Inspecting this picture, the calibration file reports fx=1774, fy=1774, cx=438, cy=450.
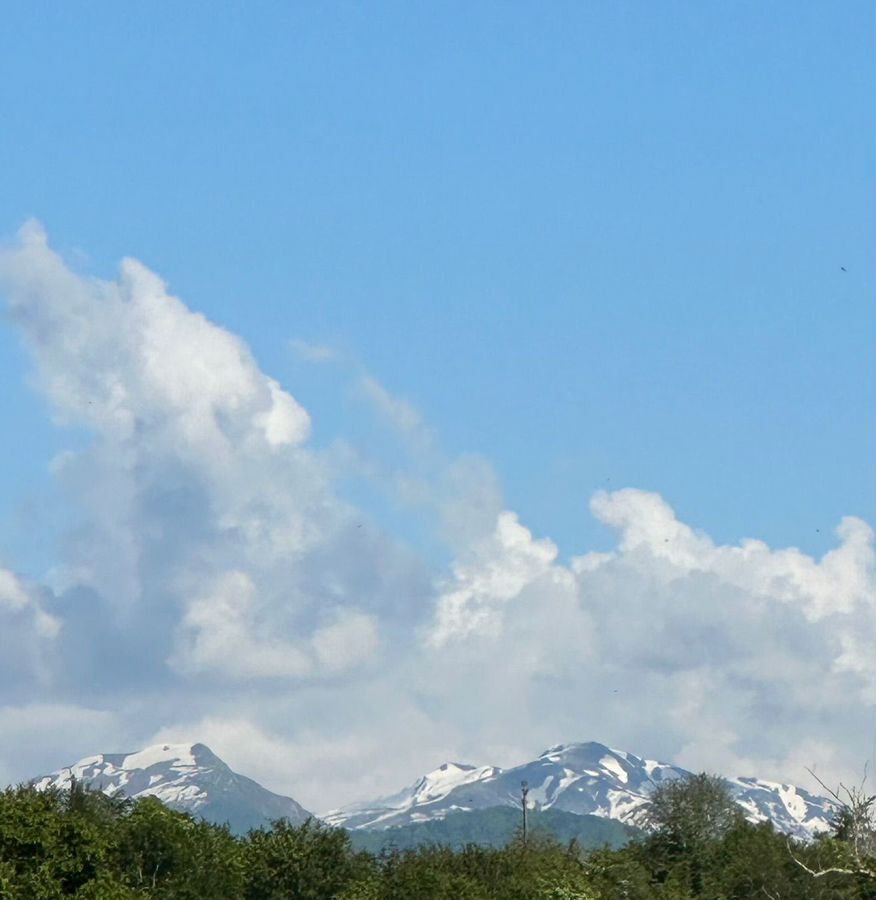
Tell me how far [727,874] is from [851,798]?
8857cm

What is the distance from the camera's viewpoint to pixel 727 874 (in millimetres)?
124125

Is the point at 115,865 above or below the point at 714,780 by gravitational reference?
below

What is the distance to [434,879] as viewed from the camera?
4240 inches

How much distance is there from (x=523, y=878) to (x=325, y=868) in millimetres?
13358

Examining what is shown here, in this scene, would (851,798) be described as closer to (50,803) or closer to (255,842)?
(50,803)

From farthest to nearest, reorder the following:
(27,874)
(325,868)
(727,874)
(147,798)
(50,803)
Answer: (727,874) < (325,868) < (147,798) < (50,803) < (27,874)

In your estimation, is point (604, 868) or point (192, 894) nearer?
point (192, 894)

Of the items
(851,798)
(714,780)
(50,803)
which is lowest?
(851,798)

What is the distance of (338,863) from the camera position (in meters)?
116

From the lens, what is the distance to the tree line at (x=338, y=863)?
3499 inches

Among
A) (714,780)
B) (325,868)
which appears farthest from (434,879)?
(714,780)

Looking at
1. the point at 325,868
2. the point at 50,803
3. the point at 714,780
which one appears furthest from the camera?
the point at 714,780

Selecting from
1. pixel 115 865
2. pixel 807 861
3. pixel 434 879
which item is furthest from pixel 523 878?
pixel 115 865

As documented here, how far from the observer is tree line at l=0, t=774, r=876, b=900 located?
292ft
